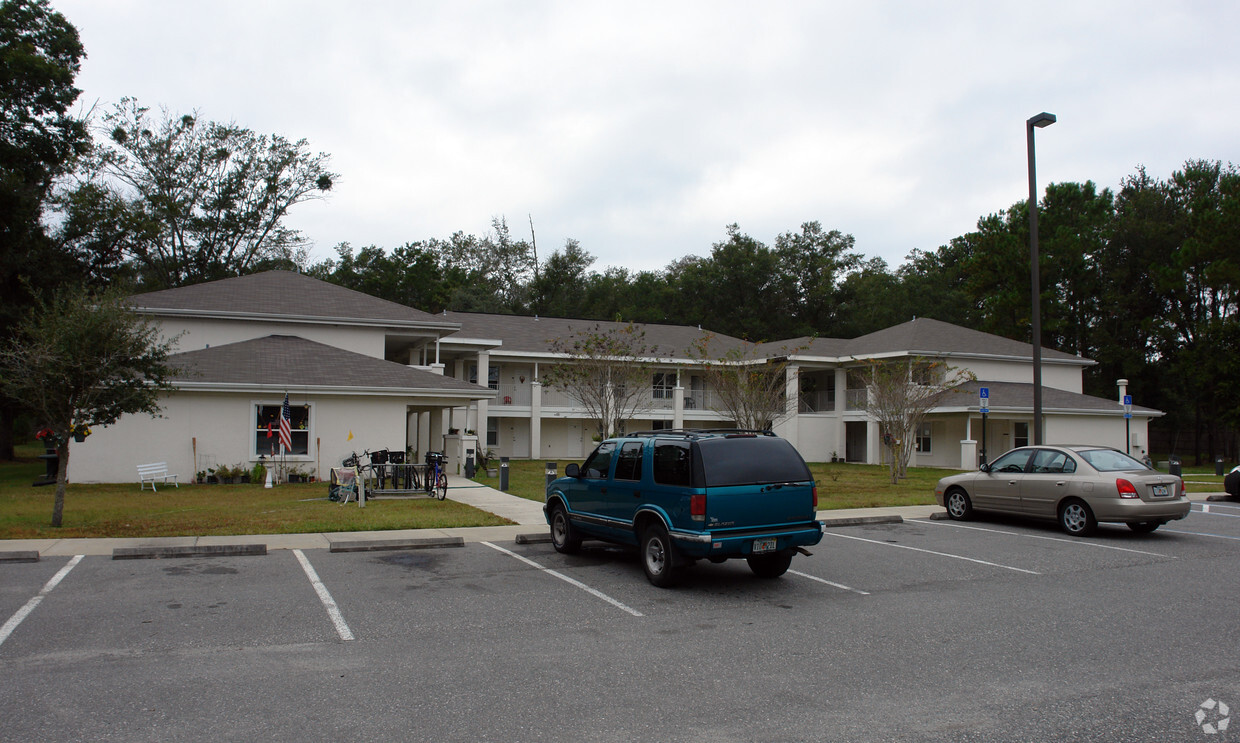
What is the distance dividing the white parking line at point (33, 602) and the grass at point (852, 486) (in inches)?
392

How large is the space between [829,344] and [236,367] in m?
28.0

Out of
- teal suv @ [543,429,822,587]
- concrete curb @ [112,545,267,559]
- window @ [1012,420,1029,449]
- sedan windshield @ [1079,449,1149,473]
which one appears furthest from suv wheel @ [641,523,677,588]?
window @ [1012,420,1029,449]

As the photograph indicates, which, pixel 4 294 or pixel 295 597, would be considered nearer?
pixel 295 597

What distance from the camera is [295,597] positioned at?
8984 mm

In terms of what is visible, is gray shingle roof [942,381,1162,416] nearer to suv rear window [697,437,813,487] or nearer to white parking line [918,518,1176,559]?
white parking line [918,518,1176,559]

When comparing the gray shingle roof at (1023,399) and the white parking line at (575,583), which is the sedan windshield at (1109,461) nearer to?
the white parking line at (575,583)

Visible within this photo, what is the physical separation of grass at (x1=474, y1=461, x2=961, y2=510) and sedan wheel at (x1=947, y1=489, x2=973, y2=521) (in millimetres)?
2025

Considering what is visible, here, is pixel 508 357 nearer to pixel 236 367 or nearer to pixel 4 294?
pixel 236 367

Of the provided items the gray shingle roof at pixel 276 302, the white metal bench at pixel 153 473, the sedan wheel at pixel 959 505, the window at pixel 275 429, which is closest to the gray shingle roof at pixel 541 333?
the gray shingle roof at pixel 276 302

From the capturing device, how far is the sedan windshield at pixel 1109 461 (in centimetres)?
1380

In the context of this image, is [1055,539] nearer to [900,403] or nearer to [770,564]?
[770,564]

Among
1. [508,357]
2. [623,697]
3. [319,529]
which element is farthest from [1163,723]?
[508,357]

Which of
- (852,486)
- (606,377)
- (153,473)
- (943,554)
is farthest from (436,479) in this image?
(606,377)

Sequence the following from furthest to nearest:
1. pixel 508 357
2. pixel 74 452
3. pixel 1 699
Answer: pixel 508 357 → pixel 74 452 → pixel 1 699
